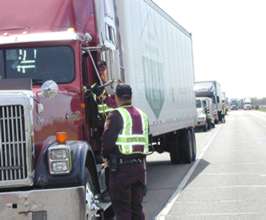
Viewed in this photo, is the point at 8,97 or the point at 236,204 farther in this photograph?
the point at 236,204

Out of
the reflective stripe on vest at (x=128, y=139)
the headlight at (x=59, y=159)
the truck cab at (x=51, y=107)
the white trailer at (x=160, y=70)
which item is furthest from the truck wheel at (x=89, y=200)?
the white trailer at (x=160, y=70)

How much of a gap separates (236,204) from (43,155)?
5307mm

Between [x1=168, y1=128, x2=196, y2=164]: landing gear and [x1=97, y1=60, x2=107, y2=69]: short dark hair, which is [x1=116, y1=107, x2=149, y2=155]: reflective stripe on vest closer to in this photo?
[x1=97, y1=60, x2=107, y2=69]: short dark hair

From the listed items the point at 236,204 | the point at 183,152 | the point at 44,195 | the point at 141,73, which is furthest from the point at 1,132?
the point at 183,152

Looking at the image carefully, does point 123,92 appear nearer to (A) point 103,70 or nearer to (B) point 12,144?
(A) point 103,70

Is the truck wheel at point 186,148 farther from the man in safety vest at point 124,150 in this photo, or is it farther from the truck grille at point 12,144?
the truck grille at point 12,144

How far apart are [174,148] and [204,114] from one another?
1033 inches

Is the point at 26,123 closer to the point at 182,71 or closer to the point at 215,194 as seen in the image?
the point at 215,194

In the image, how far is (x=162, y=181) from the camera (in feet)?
51.2

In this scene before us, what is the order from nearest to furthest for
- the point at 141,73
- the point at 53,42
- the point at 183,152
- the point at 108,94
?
the point at 53,42
the point at 108,94
the point at 141,73
the point at 183,152

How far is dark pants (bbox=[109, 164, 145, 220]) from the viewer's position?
25.6 feet

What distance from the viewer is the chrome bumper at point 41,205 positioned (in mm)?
6691

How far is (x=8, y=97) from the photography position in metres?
6.85

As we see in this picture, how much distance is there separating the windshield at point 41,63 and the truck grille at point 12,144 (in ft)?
6.19
